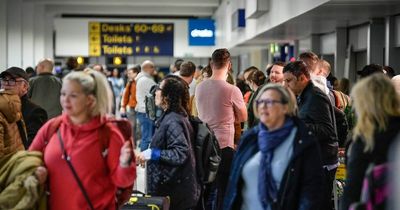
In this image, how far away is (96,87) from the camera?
12.6 feet

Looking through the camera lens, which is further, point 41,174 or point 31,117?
point 31,117

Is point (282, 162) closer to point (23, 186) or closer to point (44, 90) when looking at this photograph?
point (23, 186)

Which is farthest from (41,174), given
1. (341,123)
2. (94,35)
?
(94,35)

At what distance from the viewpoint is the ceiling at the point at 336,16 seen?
8.71m

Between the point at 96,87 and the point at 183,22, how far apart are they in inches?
888

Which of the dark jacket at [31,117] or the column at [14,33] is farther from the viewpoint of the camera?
the column at [14,33]

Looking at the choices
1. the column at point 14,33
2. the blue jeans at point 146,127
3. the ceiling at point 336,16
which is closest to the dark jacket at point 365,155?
the ceiling at point 336,16

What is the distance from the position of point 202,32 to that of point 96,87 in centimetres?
2188

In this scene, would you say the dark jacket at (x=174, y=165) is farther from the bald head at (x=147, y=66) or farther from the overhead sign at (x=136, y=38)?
the overhead sign at (x=136, y=38)

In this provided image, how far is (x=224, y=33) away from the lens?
21.9 metres

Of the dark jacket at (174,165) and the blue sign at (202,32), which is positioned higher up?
the blue sign at (202,32)

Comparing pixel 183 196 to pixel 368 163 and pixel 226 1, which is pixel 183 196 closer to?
pixel 368 163

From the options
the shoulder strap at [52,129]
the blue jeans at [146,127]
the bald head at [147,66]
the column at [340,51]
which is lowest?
the blue jeans at [146,127]

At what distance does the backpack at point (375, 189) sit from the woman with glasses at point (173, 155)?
5.99ft
